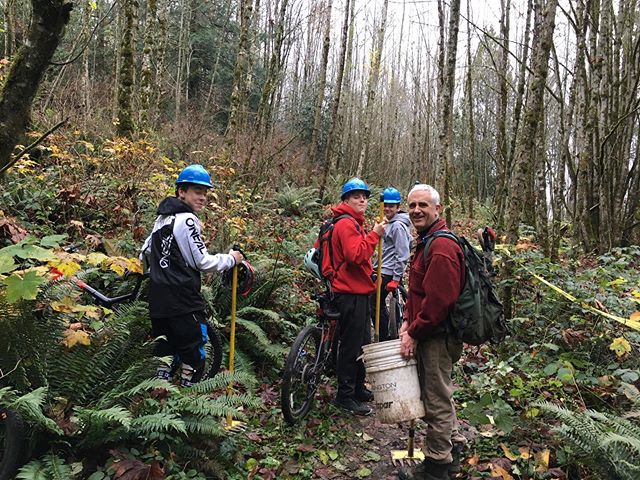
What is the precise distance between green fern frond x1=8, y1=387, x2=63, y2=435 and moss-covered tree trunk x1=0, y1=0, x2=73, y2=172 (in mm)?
1617

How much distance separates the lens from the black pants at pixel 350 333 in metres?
4.81

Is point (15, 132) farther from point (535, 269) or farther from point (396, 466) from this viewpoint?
point (535, 269)

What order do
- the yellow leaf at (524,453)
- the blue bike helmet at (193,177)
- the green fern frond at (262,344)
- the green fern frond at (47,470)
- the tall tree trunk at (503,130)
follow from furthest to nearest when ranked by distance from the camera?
the tall tree trunk at (503,130)
the green fern frond at (262,344)
the blue bike helmet at (193,177)
the yellow leaf at (524,453)
the green fern frond at (47,470)

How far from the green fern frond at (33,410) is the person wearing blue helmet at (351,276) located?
2796mm

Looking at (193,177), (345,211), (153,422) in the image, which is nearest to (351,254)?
(345,211)

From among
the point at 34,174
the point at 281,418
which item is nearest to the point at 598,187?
the point at 281,418

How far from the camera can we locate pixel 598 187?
30.7ft

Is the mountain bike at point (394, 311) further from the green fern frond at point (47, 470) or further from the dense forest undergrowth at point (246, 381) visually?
the green fern frond at point (47, 470)

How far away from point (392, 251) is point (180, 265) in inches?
125

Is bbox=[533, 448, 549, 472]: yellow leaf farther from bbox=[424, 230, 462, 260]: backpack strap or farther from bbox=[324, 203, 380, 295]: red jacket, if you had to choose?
bbox=[324, 203, 380, 295]: red jacket

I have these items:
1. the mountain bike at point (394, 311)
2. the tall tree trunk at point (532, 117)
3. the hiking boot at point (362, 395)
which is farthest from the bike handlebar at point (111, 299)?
the tall tree trunk at point (532, 117)

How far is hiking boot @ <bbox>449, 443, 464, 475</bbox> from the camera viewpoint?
3.72 metres

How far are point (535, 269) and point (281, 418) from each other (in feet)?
13.3

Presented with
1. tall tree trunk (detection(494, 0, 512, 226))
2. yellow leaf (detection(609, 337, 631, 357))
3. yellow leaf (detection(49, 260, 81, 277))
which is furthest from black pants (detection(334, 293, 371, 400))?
tall tree trunk (detection(494, 0, 512, 226))
